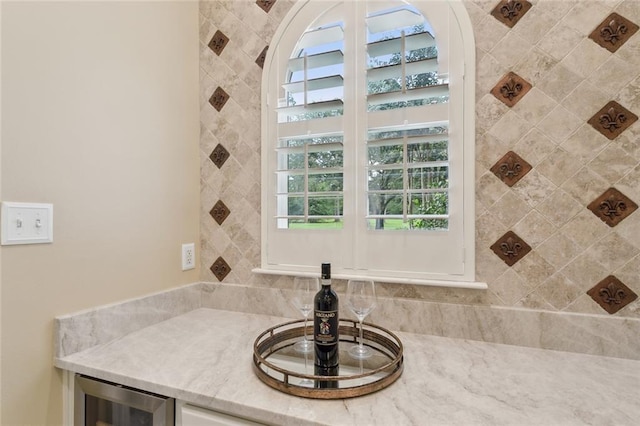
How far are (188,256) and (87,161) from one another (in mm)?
604

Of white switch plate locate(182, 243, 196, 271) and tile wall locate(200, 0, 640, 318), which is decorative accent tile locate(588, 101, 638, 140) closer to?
tile wall locate(200, 0, 640, 318)

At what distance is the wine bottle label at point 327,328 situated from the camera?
1002 millimetres

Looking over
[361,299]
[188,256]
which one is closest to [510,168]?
[361,299]

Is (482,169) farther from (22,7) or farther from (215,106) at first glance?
(22,7)

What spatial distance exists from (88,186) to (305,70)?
0.93m

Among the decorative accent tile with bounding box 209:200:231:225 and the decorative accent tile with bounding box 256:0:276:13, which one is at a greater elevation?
the decorative accent tile with bounding box 256:0:276:13

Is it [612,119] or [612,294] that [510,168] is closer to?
[612,119]

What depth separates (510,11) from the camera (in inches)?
47.2

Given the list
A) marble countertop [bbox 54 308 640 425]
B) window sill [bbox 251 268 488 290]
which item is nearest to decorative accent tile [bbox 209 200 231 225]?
window sill [bbox 251 268 488 290]

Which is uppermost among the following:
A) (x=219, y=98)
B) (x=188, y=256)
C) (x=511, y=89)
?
(x=219, y=98)

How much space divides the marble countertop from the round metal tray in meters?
0.02

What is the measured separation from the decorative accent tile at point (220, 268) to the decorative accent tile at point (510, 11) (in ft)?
4.83

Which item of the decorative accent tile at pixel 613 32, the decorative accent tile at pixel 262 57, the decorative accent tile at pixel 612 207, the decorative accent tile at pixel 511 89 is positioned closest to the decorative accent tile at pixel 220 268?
the decorative accent tile at pixel 262 57

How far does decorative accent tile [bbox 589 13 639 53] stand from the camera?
107cm
